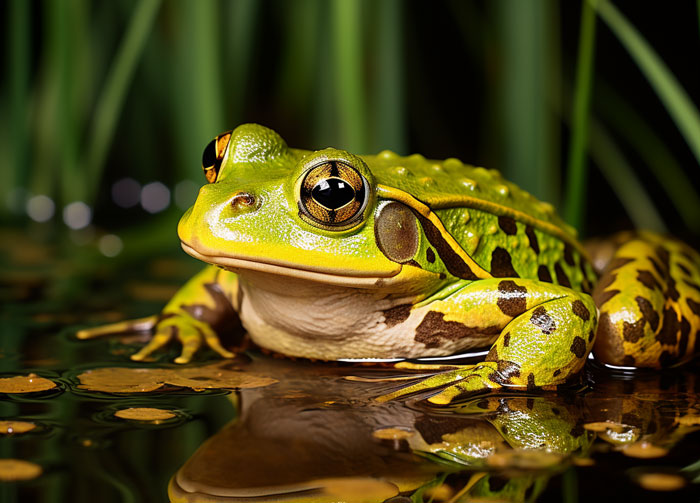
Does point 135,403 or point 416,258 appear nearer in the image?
point 135,403

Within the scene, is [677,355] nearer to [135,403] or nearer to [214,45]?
[135,403]

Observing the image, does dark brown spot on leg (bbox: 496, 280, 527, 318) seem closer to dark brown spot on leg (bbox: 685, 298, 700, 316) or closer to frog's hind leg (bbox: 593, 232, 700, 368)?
frog's hind leg (bbox: 593, 232, 700, 368)

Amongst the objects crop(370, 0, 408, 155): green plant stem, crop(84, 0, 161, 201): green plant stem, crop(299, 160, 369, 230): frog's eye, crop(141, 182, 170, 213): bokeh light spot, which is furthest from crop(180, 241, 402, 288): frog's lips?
crop(141, 182, 170, 213): bokeh light spot

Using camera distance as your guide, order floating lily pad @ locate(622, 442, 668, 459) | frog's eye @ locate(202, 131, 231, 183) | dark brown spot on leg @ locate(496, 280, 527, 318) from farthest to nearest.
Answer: frog's eye @ locate(202, 131, 231, 183) < dark brown spot on leg @ locate(496, 280, 527, 318) < floating lily pad @ locate(622, 442, 668, 459)

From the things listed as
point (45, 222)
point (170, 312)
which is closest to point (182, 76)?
point (45, 222)

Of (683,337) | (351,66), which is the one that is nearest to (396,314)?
(683,337)

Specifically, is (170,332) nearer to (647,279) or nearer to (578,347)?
(578,347)
